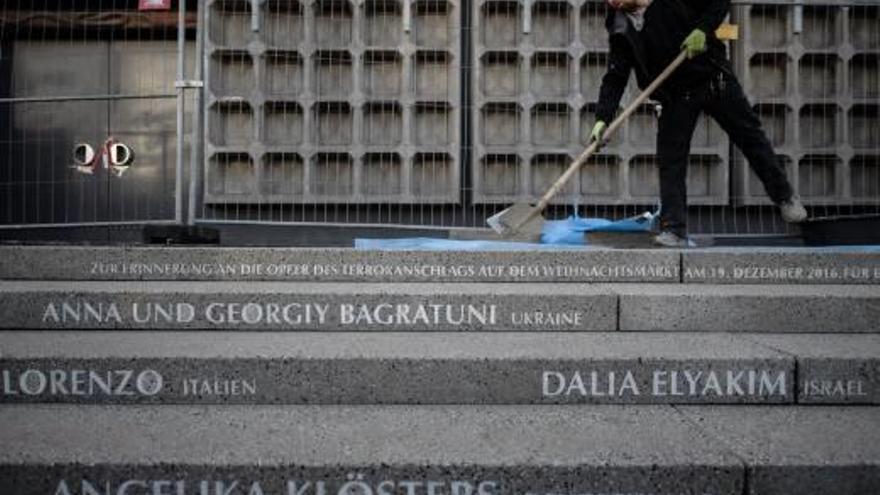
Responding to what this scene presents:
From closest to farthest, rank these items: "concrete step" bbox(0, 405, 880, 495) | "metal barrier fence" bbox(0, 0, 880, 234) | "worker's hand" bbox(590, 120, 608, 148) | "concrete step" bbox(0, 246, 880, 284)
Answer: "concrete step" bbox(0, 405, 880, 495) < "concrete step" bbox(0, 246, 880, 284) < "worker's hand" bbox(590, 120, 608, 148) < "metal barrier fence" bbox(0, 0, 880, 234)

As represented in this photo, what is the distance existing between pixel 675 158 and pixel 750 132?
48 cm

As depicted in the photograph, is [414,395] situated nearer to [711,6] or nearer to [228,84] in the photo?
[711,6]

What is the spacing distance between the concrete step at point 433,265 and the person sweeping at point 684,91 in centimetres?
74

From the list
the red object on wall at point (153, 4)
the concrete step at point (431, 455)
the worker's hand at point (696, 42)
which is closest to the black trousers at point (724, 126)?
the worker's hand at point (696, 42)

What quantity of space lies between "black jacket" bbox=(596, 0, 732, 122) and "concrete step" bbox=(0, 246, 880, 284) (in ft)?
4.61

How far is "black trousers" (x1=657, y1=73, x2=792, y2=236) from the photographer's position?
5043 millimetres

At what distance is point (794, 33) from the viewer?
7035mm

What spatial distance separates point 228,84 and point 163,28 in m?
1.46

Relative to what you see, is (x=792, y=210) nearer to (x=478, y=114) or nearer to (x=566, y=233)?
(x=566, y=233)

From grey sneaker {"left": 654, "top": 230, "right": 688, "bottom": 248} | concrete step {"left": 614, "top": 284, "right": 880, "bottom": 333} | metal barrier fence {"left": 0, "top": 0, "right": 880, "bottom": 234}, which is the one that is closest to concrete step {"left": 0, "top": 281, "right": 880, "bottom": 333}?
concrete step {"left": 614, "top": 284, "right": 880, "bottom": 333}

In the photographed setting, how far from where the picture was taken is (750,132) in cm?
505

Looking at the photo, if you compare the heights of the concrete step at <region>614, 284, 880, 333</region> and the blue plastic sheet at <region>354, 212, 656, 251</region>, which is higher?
the blue plastic sheet at <region>354, 212, 656, 251</region>

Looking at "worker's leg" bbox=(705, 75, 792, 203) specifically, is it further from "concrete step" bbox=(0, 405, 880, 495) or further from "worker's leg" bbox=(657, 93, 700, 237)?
"concrete step" bbox=(0, 405, 880, 495)

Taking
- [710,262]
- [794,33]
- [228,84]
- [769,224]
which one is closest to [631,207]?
[769,224]
